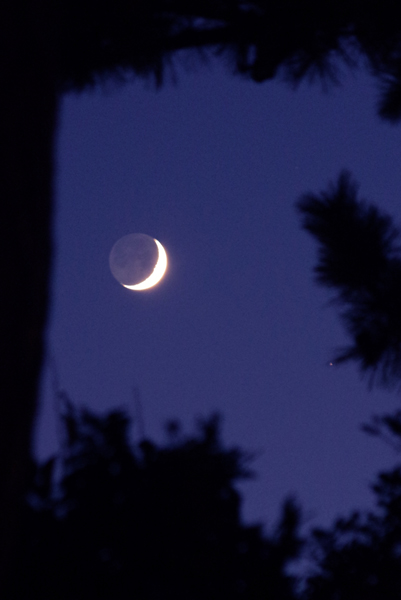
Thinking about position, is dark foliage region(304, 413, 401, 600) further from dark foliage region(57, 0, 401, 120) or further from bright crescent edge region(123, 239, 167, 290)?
bright crescent edge region(123, 239, 167, 290)

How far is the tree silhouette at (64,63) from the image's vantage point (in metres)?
0.62

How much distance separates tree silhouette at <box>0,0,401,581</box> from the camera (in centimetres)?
62

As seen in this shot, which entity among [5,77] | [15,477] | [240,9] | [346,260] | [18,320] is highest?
[240,9]

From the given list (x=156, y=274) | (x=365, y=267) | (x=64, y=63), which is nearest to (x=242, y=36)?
(x=64, y=63)

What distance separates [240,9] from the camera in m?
2.82

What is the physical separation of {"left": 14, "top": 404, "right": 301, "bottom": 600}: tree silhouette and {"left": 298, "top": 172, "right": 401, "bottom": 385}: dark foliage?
143 cm

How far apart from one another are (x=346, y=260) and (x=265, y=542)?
1975 mm

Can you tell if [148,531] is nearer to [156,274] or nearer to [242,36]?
[242,36]

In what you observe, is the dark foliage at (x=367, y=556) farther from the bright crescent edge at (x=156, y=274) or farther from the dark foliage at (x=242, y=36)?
the bright crescent edge at (x=156, y=274)

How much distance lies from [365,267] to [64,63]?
83.0 inches

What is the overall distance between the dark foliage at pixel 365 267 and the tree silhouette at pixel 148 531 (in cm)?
143

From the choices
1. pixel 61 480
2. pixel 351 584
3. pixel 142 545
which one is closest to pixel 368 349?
pixel 351 584

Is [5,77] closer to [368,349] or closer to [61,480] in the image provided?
[368,349]

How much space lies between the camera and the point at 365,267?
1.98 m
